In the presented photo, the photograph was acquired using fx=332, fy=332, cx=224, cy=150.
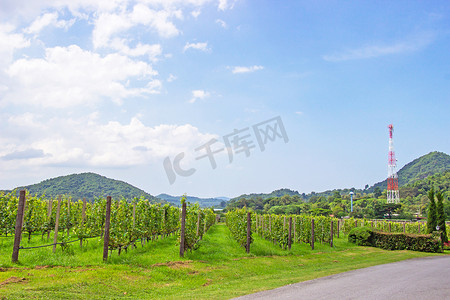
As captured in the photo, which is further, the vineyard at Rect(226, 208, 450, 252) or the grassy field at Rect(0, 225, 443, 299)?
the vineyard at Rect(226, 208, 450, 252)

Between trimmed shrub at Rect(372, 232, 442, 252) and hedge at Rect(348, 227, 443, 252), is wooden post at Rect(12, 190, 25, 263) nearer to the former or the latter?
hedge at Rect(348, 227, 443, 252)

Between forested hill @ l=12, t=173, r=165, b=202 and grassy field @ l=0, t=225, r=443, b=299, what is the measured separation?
51.1 m

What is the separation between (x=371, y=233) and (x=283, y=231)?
9565 millimetres

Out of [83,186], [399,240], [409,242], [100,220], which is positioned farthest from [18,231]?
[83,186]

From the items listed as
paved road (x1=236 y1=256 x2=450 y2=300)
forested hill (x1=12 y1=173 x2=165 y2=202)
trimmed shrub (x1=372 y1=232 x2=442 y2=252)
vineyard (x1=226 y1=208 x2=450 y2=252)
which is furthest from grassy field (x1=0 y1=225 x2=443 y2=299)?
forested hill (x1=12 y1=173 x2=165 y2=202)

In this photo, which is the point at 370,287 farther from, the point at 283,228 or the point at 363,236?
the point at 363,236

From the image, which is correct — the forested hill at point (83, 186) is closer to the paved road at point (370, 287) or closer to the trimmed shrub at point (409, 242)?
the trimmed shrub at point (409, 242)

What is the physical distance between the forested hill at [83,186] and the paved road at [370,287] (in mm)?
55128

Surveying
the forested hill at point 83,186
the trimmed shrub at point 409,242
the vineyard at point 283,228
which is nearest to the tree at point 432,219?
the trimmed shrub at point 409,242

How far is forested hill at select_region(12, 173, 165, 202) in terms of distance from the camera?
214 feet

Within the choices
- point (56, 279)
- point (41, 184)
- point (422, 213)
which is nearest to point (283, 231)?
point (56, 279)

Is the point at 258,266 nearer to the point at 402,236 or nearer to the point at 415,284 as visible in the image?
the point at 415,284

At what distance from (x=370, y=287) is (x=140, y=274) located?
621cm

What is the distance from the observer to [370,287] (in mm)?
8656
